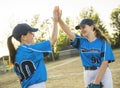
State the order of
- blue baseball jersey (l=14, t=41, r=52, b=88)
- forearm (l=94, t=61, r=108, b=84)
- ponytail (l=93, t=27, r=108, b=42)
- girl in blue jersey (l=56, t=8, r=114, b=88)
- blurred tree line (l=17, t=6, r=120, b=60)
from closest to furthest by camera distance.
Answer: blue baseball jersey (l=14, t=41, r=52, b=88) → forearm (l=94, t=61, r=108, b=84) → girl in blue jersey (l=56, t=8, r=114, b=88) → ponytail (l=93, t=27, r=108, b=42) → blurred tree line (l=17, t=6, r=120, b=60)

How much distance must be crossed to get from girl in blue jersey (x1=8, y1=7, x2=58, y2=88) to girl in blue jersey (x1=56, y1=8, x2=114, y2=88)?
80 centimetres

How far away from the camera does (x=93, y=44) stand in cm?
514

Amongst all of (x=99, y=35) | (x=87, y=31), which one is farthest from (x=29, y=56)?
(x=99, y=35)

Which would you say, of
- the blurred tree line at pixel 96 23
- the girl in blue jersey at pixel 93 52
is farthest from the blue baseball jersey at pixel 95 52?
the blurred tree line at pixel 96 23

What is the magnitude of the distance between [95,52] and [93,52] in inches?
1.5

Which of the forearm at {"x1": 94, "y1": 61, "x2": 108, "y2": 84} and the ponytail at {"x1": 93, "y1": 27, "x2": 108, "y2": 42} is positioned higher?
the ponytail at {"x1": 93, "y1": 27, "x2": 108, "y2": 42}

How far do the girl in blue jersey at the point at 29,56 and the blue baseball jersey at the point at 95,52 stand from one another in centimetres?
102

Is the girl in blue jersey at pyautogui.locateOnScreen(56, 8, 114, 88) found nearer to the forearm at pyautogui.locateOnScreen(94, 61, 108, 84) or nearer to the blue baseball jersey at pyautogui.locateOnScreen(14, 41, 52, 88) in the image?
the forearm at pyautogui.locateOnScreen(94, 61, 108, 84)

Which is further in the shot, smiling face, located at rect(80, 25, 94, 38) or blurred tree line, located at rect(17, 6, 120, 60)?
blurred tree line, located at rect(17, 6, 120, 60)

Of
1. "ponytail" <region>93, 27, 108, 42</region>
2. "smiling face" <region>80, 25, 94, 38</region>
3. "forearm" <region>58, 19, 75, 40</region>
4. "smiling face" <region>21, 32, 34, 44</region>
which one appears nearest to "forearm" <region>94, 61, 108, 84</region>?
"ponytail" <region>93, 27, 108, 42</region>

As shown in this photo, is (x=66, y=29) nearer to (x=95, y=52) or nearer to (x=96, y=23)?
(x=95, y=52)

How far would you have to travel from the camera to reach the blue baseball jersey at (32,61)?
426 centimetres

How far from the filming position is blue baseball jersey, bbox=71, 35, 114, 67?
4.95 meters

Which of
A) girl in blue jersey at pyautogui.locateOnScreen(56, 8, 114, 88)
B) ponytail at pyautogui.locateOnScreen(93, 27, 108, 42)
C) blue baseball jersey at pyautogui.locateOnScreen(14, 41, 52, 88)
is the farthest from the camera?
ponytail at pyautogui.locateOnScreen(93, 27, 108, 42)
